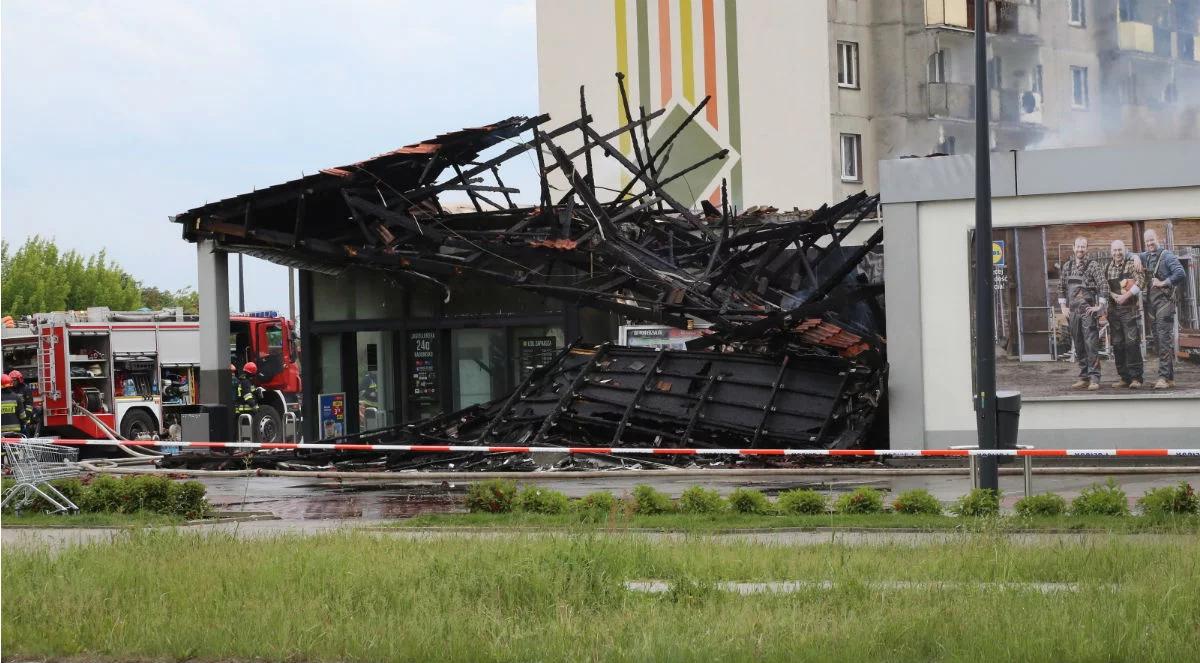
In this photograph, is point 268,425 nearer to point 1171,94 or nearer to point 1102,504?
point 1102,504

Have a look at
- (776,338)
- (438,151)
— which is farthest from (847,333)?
(438,151)

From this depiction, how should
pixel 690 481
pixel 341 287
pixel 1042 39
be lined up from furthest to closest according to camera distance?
pixel 1042 39
pixel 341 287
pixel 690 481

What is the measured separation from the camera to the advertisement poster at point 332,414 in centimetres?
3156

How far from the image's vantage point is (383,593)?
940 centimetres

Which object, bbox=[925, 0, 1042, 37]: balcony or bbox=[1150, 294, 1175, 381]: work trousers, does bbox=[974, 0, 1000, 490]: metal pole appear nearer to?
bbox=[1150, 294, 1175, 381]: work trousers

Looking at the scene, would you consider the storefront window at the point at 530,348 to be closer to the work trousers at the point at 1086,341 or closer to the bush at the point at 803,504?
the work trousers at the point at 1086,341

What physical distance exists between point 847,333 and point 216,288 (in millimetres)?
12212

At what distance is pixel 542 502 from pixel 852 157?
4022 centimetres

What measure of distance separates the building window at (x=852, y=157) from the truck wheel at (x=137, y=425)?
2816 cm

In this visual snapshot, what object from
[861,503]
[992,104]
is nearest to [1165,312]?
[861,503]

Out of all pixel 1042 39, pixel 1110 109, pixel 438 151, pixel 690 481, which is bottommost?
pixel 690 481

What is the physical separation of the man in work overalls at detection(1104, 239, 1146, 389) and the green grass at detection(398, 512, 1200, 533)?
8.17 meters

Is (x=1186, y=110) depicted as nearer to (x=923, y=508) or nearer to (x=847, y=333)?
(x=847, y=333)

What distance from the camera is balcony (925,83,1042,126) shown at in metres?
53.4
